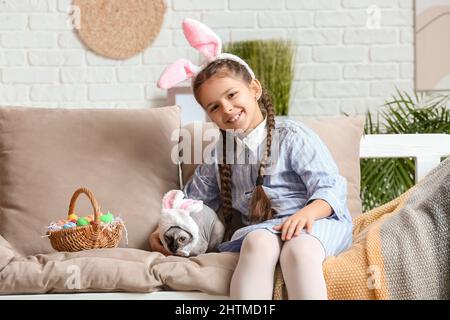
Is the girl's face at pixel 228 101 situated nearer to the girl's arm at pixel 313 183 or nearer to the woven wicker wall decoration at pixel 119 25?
the girl's arm at pixel 313 183

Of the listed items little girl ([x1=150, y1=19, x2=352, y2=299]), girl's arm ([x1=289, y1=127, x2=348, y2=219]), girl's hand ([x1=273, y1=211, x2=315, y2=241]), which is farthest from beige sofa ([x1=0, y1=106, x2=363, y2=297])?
girl's hand ([x1=273, y1=211, x2=315, y2=241])

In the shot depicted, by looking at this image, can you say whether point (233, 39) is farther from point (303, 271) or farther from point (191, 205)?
point (303, 271)

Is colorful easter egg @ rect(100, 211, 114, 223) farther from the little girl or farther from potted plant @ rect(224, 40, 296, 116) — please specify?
potted plant @ rect(224, 40, 296, 116)

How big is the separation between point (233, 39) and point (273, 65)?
1.08ft

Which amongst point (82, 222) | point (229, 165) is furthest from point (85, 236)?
point (229, 165)

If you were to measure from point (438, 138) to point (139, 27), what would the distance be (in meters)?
1.78

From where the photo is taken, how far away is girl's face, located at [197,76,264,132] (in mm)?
1780

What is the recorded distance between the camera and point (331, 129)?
2027 mm

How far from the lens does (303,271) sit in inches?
56.3

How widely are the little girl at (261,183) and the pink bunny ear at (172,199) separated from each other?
0.08 metres

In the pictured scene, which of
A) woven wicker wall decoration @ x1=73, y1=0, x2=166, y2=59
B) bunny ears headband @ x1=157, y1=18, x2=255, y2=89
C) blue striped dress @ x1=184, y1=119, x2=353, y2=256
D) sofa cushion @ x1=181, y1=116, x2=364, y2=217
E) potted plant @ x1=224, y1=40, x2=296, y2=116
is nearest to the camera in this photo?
blue striped dress @ x1=184, y1=119, x2=353, y2=256

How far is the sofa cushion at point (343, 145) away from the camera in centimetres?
200

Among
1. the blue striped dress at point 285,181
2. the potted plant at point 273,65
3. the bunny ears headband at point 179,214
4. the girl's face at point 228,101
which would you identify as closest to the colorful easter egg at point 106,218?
the bunny ears headband at point 179,214

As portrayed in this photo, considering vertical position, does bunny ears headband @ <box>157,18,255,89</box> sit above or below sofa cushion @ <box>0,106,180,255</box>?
above
